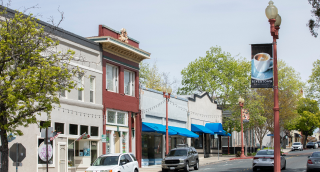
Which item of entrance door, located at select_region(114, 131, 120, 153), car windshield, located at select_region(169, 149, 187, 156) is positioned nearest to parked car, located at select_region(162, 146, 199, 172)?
car windshield, located at select_region(169, 149, 187, 156)

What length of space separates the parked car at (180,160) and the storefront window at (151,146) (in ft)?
18.4

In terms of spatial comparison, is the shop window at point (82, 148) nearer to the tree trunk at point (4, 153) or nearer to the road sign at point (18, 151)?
the road sign at point (18, 151)

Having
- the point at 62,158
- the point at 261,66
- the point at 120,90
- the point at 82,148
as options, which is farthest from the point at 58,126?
the point at 261,66

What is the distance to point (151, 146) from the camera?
114 feet

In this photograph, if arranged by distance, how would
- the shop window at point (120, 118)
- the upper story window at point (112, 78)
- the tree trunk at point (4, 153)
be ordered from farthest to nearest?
the shop window at point (120, 118), the upper story window at point (112, 78), the tree trunk at point (4, 153)

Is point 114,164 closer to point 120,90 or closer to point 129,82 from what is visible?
point 120,90

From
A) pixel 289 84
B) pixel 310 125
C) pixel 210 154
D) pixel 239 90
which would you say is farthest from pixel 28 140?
pixel 310 125

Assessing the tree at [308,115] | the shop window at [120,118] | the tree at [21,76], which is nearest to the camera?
the tree at [21,76]

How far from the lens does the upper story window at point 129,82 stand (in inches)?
1244

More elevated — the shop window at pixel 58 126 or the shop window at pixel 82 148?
the shop window at pixel 58 126

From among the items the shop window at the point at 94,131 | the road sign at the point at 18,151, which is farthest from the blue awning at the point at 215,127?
the road sign at the point at 18,151

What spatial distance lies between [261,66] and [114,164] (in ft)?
28.9

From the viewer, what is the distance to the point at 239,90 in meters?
53.3

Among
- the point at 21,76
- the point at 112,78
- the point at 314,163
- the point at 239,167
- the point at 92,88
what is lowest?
the point at 239,167
